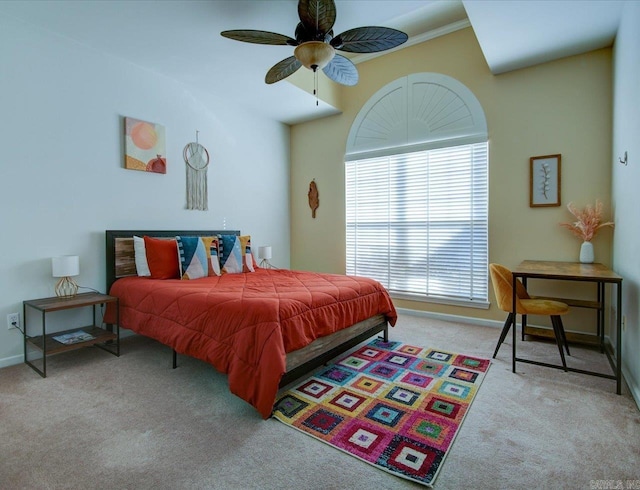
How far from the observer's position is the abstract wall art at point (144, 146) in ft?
11.5

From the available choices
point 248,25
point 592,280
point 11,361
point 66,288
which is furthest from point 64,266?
point 592,280

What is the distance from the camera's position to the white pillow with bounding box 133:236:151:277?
3.45 meters

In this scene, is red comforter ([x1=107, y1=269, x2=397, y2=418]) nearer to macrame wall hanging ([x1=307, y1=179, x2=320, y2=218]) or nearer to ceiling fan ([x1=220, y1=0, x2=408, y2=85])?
ceiling fan ([x1=220, y1=0, x2=408, y2=85])

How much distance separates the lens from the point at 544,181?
3.53 meters

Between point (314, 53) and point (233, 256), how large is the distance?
2325 millimetres

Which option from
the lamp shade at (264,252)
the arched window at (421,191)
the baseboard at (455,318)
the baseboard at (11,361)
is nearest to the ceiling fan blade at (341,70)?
the arched window at (421,191)

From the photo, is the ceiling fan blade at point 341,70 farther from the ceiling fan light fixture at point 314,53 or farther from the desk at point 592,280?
the desk at point 592,280

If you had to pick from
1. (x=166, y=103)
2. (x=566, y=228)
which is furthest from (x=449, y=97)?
(x=166, y=103)

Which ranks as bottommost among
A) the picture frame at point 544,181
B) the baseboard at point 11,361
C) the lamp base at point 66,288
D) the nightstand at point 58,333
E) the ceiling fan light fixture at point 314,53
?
the baseboard at point 11,361

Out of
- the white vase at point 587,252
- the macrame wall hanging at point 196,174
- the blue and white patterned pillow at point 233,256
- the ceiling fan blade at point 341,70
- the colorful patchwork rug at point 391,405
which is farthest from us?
the macrame wall hanging at point 196,174

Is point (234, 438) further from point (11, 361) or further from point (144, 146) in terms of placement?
point (144, 146)

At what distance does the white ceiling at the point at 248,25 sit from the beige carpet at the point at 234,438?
2.86 metres

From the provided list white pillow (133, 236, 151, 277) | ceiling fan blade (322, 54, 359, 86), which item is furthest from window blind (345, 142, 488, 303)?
white pillow (133, 236, 151, 277)

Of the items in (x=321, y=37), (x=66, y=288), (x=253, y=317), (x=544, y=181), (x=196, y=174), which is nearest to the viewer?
(x=253, y=317)
